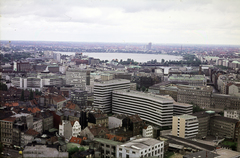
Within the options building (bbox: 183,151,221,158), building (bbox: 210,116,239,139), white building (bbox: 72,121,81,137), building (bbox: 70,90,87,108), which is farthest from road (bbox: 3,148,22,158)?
building (bbox: 210,116,239,139)

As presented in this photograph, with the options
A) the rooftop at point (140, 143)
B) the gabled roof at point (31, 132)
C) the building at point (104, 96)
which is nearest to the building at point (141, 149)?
the rooftop at point (140, 143)

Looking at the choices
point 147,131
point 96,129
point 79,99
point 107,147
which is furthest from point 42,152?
point 79,99

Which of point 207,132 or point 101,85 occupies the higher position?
point 101,85

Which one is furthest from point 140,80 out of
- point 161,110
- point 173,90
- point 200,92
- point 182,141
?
point 182,141

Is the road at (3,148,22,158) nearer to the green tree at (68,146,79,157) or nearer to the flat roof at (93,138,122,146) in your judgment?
the green tree at (68,146,79,157)

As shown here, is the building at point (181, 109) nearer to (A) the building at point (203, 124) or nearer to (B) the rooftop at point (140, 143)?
(A) the building at point (203, 124)

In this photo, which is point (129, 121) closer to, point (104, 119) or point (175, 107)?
point (104, 119)
